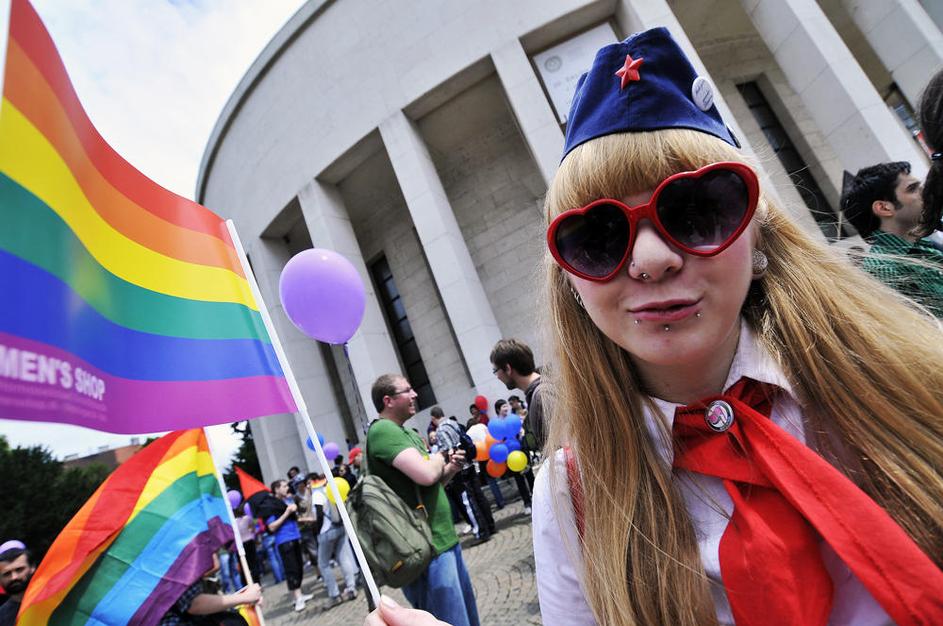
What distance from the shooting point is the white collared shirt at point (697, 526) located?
2.84 feet

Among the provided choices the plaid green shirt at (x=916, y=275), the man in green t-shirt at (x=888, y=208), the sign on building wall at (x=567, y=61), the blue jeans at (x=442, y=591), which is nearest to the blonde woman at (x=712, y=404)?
the plaid green shirt at (x=916, y=275)

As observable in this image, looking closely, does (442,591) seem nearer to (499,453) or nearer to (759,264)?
(759,264)

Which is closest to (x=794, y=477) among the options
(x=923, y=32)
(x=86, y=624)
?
(x=86, y=624)

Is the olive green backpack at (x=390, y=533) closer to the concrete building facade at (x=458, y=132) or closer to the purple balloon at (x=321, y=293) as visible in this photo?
the purple balloon at (x=321, y=293)

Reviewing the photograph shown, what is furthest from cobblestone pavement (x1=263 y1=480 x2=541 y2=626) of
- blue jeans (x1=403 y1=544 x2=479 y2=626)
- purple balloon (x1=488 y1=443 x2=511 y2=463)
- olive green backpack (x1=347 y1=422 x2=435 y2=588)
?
olive green backpack (x1=347 y1=422 x2=435 y2=588)

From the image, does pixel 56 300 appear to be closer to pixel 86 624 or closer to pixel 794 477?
pixel 794 477

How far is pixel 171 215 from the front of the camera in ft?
6.56

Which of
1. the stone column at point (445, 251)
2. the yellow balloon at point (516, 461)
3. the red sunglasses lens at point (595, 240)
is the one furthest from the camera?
the stone column at point (445, 251)

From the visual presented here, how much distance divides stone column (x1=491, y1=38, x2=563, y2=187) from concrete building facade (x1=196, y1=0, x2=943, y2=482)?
40 mm

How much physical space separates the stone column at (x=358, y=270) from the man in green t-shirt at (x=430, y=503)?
9.22m

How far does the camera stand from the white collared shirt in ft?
2.84

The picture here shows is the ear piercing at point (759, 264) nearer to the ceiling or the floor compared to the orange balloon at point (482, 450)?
nearer to the ceiling

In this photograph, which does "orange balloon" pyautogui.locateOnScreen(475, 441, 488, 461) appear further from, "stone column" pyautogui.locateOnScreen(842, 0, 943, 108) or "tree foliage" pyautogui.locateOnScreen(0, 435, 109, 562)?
"tree foliage" pyautogui.locateOnScreen(0, 435, 109, 562)

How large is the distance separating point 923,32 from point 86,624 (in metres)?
14.9
